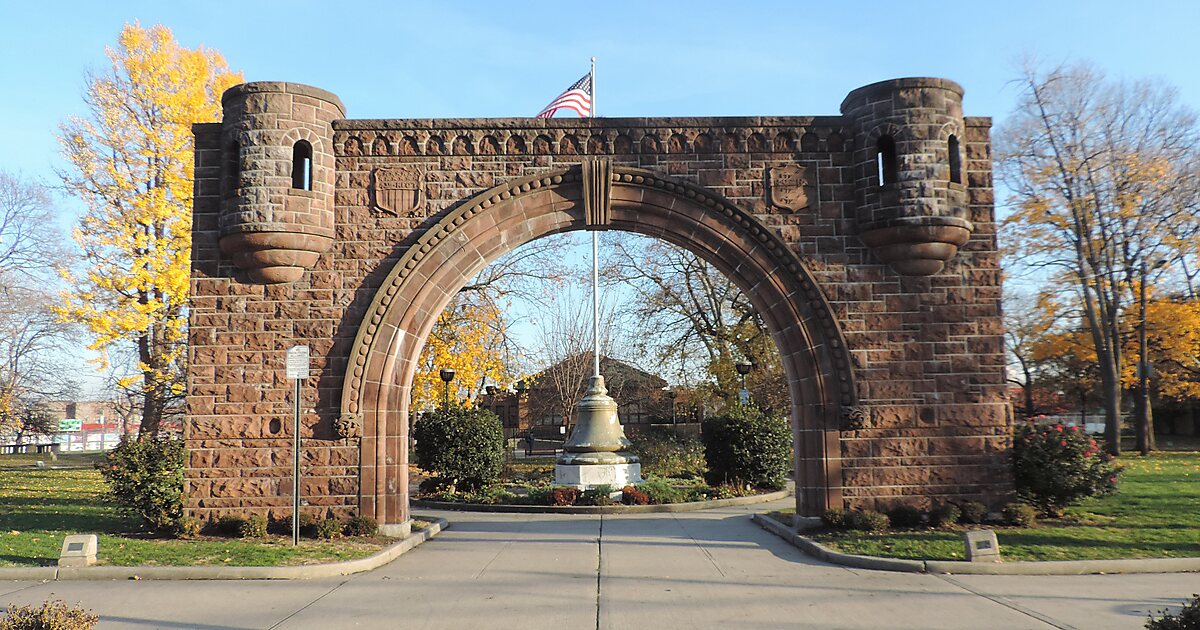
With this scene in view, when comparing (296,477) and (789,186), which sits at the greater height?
(789,186)

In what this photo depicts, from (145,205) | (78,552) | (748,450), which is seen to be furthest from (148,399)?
(748,450)

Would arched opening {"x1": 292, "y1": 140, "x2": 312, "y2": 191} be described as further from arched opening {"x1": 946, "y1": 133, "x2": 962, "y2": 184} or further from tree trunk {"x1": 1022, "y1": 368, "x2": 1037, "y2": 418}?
tree trunk {"x1": 1022, "y1": 368, "x2": 1037, "y2": 418}

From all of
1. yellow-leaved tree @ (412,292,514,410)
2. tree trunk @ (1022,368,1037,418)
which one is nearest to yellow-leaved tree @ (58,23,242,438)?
yellow-leaved tree @ (412,292,514,410)

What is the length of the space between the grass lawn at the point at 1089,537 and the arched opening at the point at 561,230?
4.53 feet

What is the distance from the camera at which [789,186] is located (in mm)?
11391

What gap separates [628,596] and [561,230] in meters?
5.87

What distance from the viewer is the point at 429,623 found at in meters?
6.39

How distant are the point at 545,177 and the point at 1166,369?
28.2 m

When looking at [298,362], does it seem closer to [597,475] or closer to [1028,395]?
[597,475]

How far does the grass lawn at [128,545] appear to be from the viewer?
8.89m

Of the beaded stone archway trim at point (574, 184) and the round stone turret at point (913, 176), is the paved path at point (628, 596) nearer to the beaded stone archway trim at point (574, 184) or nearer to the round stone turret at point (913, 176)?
the beaded stone archway trim at point (574, 184)

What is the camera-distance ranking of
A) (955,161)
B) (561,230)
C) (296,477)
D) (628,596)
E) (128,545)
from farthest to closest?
(561,230) < (955,161) < (296,477) < (128,545) < (628,596)

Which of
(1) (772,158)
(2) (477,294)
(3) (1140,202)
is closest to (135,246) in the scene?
(2) (477,294)

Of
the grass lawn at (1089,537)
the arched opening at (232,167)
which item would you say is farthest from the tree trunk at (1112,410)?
the arched opening at (232,167)
